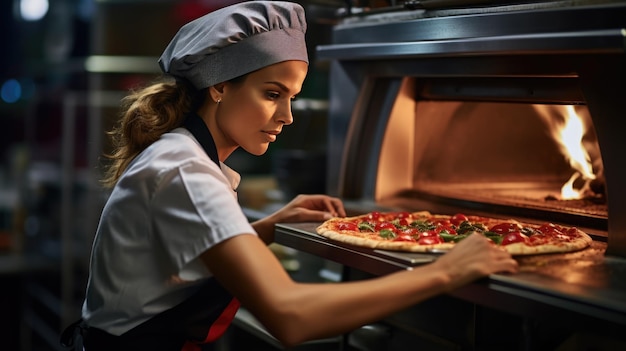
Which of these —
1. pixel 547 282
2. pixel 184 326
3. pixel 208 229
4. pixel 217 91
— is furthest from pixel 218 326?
pixel 547 282

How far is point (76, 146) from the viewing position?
195 inches

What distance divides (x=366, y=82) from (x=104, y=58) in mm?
2060

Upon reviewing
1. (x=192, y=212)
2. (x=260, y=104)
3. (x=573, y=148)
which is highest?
(x=260, y=104)

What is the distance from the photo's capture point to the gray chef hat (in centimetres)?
193

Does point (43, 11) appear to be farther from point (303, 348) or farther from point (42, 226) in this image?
point (303, 348)

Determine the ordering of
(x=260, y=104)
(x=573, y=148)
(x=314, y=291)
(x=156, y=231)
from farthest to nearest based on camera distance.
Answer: (x=573, y=148), (x=260, y=104), (x=156, y=231), (x=314, y=291)

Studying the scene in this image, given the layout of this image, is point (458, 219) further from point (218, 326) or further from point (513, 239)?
point (218, 326)

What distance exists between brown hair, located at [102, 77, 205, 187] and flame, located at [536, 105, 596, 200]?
1.12m

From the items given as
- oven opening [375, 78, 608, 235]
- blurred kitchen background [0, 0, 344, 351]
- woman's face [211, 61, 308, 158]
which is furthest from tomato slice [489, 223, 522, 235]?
blurred kitchen background [0, 0, 344, 351]

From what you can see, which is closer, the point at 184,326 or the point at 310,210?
the point at 184,326

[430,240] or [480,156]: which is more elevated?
[480,156]

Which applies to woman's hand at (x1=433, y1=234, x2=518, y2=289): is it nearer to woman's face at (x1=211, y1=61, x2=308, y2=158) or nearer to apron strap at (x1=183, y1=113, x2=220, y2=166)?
woman's face at (x1=211, y1=61, x2=308, y2=158)

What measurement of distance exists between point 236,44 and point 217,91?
0.40 feet

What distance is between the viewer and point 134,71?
4484 mm
